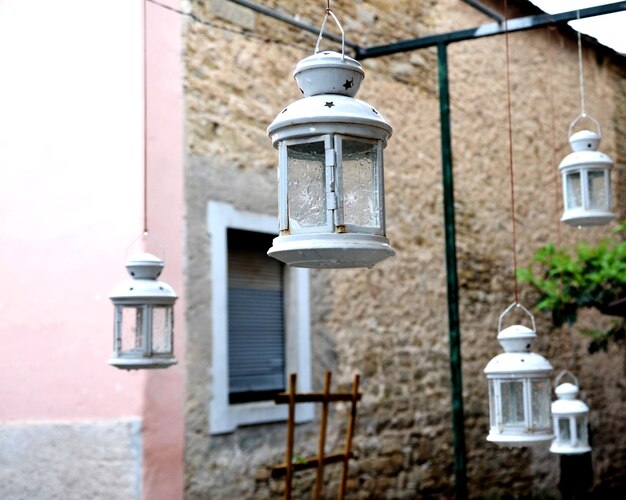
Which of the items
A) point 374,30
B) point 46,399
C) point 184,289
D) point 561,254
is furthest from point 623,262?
point 46,399

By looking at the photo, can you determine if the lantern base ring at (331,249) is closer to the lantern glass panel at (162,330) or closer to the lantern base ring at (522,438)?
the lantern base ring at (522,438)

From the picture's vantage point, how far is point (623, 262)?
7.70 metres

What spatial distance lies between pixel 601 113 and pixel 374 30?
176 inches

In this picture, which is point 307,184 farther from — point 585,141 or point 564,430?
point 564,430

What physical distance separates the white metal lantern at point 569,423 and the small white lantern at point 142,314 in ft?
8.88

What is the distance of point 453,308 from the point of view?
611cm

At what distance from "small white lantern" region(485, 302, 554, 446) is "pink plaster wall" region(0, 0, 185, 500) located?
258cm

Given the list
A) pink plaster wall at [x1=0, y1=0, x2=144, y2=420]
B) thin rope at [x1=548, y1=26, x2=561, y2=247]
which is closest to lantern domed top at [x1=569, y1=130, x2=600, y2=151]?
pink plaster wall at [x1=0, y1=0, x2=144, y2=420]

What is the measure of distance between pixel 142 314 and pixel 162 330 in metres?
0.19

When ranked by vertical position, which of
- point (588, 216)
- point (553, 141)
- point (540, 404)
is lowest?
point (540, 404)

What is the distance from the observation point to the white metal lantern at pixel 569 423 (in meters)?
6.09

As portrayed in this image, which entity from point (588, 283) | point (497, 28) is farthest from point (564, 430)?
point (497, 28)

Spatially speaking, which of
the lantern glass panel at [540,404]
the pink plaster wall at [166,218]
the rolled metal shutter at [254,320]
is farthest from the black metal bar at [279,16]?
the lantern glass panel at [540,404]

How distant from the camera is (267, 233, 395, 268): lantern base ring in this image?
108 inches
